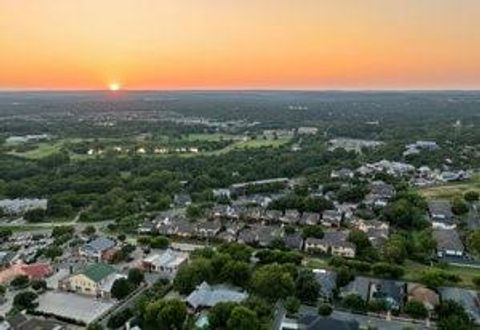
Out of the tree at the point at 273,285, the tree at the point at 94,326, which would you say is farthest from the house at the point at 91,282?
the tree at the point at 273,285

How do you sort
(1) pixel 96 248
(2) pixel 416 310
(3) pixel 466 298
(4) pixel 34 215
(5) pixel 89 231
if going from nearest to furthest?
(2) pixel 416 310, (3) pixel 466 298, (1) pixel 96 248, (5) pixel 89 231, (4) pixel 34 215

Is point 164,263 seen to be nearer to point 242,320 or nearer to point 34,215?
point 242,320

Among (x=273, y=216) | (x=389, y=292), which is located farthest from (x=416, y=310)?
(x=273, y=216)

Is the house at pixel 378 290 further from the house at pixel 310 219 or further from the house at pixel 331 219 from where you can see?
the house at pixel 331 219

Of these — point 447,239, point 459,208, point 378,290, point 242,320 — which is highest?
point 242,320

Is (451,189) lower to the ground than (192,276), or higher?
lower

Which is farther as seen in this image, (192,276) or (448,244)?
(448,244)
